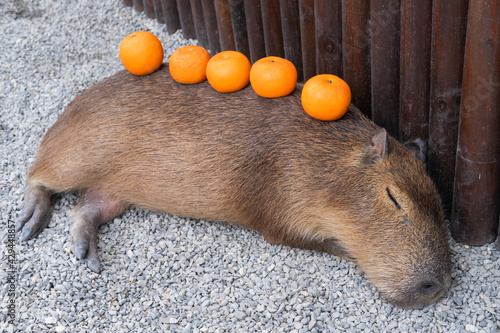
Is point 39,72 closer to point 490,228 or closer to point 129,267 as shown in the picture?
point 129,267

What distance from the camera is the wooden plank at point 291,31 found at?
4051mm

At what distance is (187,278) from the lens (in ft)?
11.1

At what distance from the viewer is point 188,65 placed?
3.63m

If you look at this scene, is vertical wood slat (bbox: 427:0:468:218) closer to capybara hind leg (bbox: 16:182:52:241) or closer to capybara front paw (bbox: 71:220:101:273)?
capybara front paw (bbox: 71:220:101:273)

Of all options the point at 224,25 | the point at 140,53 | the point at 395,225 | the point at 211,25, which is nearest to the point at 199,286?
the point at 395,225

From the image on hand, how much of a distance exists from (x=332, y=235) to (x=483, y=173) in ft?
2.91

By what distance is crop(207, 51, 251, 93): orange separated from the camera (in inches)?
138

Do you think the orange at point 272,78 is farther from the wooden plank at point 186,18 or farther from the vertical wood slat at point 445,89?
the wooden plank at point 186,18

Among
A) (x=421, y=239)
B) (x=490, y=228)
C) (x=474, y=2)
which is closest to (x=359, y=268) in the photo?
(x=421, y=239)

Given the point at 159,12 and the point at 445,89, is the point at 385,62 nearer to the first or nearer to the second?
the point at 445,89

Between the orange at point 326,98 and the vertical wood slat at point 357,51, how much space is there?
34 cm

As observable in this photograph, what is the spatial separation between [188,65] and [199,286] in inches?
53.3

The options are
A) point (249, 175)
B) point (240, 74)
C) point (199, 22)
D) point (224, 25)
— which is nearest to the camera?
point (249, 175)

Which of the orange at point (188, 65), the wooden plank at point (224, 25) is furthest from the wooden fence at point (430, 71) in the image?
the orange at point (188, 65)
